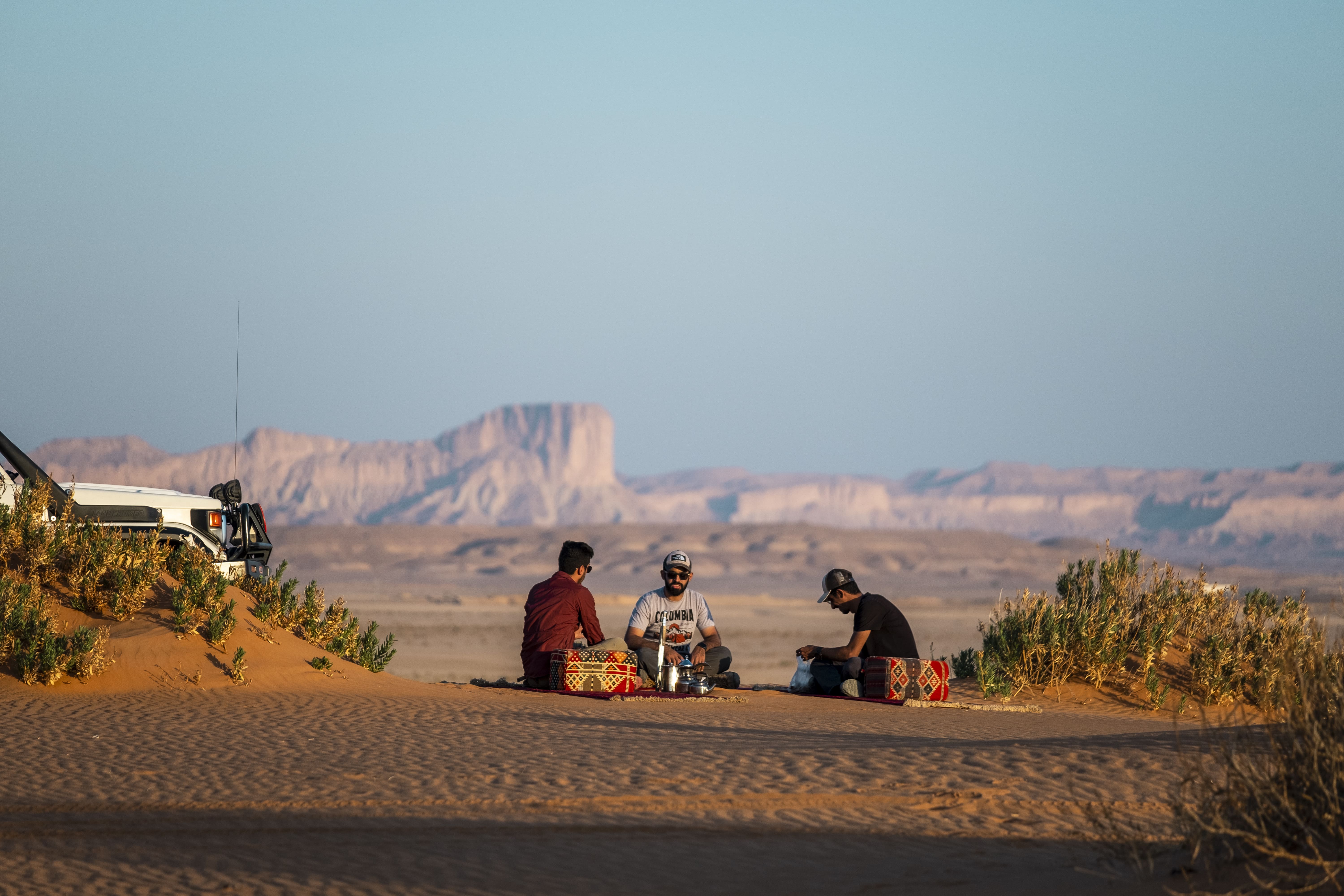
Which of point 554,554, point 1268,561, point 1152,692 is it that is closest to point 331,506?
point 554,554

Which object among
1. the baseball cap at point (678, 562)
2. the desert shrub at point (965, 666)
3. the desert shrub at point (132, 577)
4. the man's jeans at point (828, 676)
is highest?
the baseball cap at point (678, 562)

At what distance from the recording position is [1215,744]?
29.9ft

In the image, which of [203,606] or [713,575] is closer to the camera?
[203,606]

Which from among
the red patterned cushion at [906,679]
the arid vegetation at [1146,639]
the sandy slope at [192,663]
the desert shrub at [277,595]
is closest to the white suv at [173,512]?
the desert shrub at [277,595]

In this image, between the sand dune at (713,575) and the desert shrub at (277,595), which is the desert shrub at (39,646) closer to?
the desert shrub at (277,595)

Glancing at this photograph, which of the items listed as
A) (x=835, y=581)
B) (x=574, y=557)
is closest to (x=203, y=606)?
(x=574, y=557)

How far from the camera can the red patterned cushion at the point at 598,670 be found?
515 inches

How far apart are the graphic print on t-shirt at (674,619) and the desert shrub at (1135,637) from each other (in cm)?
336

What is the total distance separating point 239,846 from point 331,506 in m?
190

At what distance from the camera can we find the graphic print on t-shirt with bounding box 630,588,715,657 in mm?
13477

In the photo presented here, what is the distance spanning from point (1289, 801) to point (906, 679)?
7518 mm

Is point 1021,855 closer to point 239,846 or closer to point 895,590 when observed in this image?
point 239,846

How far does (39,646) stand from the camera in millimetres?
12406

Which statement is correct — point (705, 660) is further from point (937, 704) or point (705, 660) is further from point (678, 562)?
point (937, 704)
